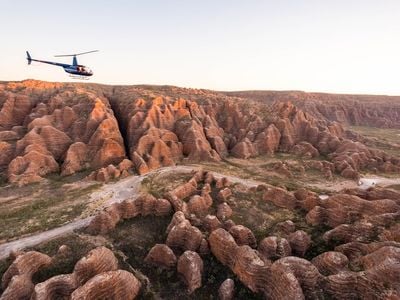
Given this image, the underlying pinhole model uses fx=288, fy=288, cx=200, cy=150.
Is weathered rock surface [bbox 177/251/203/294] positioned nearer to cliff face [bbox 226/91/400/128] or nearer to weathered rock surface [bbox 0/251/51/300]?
weathered rock surface [bbox 0/251/51/300]

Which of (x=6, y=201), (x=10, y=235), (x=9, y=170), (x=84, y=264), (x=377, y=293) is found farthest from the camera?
(x=9, y=170)

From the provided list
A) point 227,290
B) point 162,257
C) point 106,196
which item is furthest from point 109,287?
point 106,196

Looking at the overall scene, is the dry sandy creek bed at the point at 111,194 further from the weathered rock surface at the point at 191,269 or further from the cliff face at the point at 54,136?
the weathered rock surface at the point at 191,269

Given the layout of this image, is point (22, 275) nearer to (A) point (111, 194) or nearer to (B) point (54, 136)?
(A) point (111, 194)

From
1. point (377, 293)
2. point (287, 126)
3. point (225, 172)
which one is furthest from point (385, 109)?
point (377, 293)

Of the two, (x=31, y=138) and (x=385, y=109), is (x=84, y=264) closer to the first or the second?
(x=31, y=138)

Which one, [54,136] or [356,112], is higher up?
[356,112]

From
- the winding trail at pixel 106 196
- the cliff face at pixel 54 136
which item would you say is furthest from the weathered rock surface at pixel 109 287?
the cliff face at pixel 54 136
